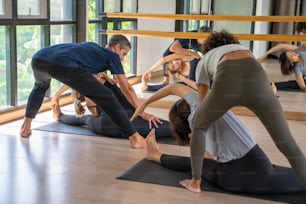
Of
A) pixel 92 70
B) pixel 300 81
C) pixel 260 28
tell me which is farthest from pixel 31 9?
pixel 260 28

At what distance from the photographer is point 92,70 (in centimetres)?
367

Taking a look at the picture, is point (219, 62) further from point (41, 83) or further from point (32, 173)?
point (41, 83)

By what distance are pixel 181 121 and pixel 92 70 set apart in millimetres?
1101

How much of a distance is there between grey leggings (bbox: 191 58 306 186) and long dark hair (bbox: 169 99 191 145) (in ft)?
1.07

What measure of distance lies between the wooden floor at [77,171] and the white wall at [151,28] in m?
3.00

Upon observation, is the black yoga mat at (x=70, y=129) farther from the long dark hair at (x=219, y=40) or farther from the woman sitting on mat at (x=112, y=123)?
the long dark hair at (x=219, y=40)

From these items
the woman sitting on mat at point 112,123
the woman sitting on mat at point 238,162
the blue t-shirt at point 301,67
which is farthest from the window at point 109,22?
the woman sitting on mat at point 238,162

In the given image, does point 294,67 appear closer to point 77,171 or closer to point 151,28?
point 151,28

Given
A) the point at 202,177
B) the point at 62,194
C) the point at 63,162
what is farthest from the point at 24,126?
the point at 202,177

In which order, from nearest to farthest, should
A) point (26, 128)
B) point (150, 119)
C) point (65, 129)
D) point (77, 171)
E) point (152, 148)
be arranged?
point (77, 171) → point (152, 148) → point (150, 119) → point (26, 128) → point (65, 129)

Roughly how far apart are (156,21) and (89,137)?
357 cm

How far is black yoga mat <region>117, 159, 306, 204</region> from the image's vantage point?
271 cm

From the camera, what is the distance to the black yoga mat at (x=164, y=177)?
2712 millimetres

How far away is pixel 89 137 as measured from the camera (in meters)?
3.99
